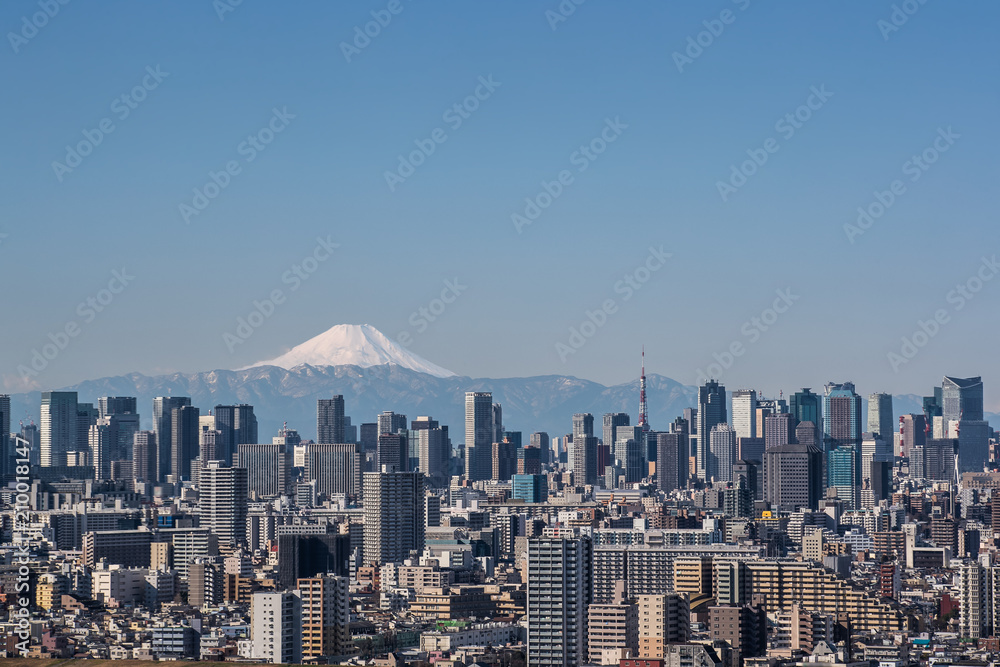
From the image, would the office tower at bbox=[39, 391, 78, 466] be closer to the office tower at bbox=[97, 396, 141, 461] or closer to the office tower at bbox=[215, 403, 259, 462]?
the office tower at bbox=[97, 396, 141, 461]

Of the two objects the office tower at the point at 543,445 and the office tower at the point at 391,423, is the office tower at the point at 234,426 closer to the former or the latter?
the office tower at the point at 391,423

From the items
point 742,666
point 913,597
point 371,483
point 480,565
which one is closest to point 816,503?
point 371,483

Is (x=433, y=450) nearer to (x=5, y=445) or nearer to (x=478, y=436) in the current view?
(x=478, y=436)

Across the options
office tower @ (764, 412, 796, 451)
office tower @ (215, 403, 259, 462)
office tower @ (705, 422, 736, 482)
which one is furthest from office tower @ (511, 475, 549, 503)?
office tower @ (764, 412, 796, 451)

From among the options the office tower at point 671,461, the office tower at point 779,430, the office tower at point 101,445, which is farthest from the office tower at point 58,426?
the office tower at point 779,430

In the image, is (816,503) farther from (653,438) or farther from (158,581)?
(158,581)
